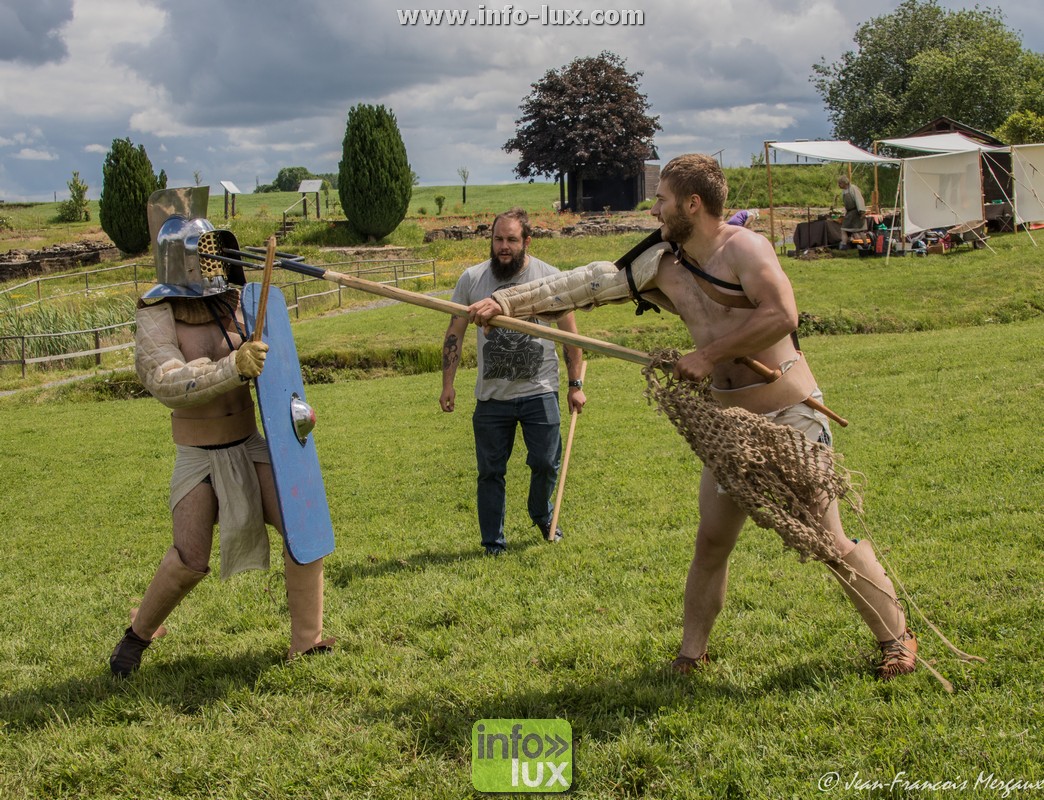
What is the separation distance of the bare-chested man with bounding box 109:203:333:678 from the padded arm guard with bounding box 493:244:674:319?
1.29 metres

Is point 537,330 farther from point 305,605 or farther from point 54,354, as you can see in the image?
point 54,354

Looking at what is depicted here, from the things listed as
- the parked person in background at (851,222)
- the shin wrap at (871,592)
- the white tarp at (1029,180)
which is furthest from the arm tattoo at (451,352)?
the white tarp at (1029,180)

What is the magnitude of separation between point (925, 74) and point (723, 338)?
58.2 meters

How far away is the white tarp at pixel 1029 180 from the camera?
1031 inches

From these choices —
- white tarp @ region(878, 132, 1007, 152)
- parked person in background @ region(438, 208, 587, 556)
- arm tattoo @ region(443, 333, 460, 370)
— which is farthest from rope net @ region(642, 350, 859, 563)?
white tarp @ region(878, 132, 1007, 152)

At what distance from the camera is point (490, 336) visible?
6.28m

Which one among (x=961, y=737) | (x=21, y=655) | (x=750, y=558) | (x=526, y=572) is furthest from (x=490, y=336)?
(x=961, y=737)

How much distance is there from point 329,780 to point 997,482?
5.12 metres

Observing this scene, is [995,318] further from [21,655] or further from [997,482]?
[21,655]

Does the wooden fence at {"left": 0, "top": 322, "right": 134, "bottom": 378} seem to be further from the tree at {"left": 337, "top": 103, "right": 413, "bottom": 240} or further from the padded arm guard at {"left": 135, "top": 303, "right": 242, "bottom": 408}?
the tree at {"left": 337, "top": 103, "right": 413, "bottom": 240}

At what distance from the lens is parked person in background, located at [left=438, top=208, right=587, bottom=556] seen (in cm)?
619


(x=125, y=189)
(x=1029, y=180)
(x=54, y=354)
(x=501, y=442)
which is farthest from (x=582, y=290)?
(x=125, y=189)

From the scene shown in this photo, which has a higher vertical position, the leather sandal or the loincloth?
the loincloth

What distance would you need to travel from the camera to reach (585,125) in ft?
160
